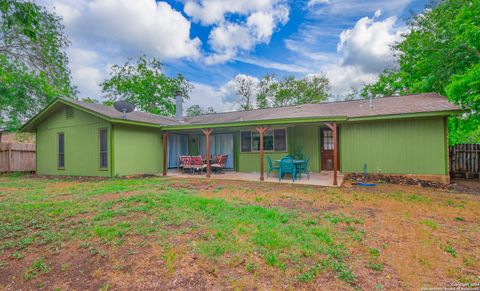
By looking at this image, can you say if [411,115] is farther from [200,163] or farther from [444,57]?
[200,163]

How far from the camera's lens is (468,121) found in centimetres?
1074

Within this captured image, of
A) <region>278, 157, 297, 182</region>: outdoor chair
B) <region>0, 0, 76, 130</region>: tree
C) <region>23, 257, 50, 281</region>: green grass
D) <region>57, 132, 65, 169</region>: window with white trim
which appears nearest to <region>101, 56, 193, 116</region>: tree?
<region>0, 0, 76, 130</region>: tree

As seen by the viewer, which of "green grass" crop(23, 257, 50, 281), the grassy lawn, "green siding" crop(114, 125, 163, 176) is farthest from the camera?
"green siding" crop(114, 125, 163, 176)

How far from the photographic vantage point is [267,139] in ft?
34.7

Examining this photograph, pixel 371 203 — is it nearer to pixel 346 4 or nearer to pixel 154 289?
pixel 154 289

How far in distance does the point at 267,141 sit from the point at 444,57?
8.82 metres

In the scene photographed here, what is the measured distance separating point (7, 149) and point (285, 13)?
16687 millimetres

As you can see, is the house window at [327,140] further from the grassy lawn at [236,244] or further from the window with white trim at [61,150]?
the window with white trim at [61,150]

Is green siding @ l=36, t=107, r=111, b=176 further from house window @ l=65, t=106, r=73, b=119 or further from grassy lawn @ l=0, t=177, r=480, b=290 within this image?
grassy lawn @ l=0, t=177, r=480, b=290

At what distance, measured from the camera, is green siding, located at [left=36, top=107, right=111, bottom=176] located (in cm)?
981

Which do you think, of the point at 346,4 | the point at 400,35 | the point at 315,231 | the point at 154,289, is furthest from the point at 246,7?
the point at 154,289

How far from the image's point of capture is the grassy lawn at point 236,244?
234 cm

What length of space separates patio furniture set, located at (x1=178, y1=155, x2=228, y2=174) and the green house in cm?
73

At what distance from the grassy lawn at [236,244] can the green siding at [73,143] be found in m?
4.80
